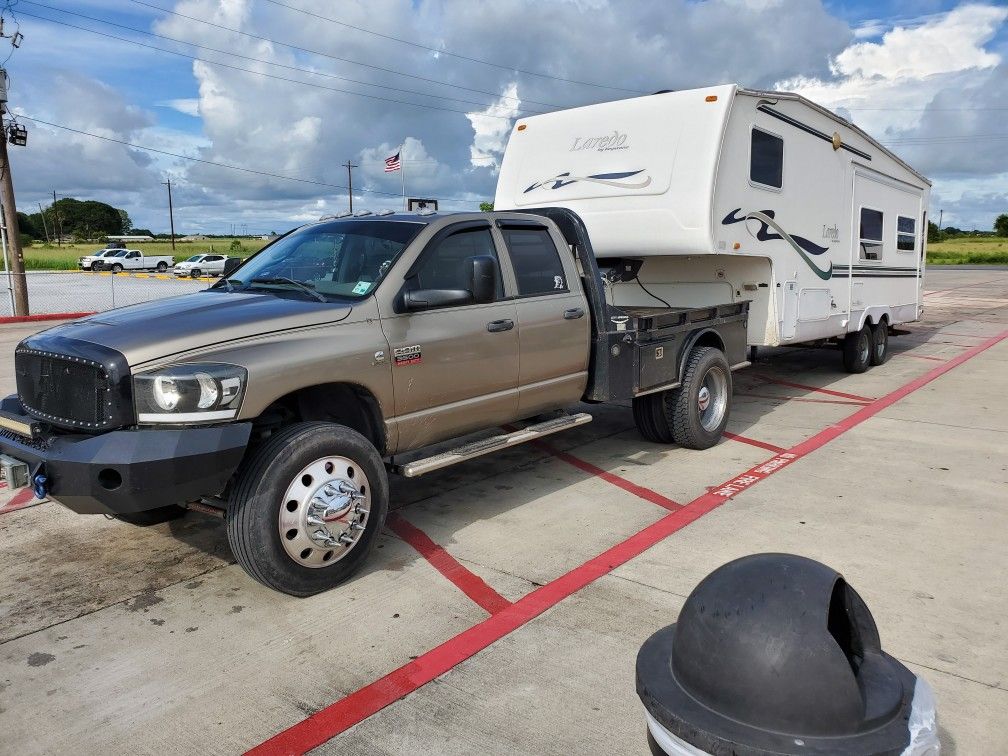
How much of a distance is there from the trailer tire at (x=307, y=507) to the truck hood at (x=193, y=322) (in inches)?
22.4

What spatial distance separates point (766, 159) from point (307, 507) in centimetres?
616

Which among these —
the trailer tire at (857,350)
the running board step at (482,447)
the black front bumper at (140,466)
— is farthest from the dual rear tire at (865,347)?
the black front bumper at (140,466)

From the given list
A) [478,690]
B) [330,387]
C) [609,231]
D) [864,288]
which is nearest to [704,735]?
[478,690]

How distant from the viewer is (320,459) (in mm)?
4125

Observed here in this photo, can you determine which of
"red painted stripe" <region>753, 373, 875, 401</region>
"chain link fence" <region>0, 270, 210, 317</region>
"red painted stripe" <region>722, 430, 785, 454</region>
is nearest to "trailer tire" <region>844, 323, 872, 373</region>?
"red painted stripe" <region>753, 373, 875, 401</region>

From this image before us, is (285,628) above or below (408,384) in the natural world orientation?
below

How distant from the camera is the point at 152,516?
204 inches

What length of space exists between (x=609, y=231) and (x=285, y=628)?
5224mm

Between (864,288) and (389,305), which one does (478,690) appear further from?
(864,288)

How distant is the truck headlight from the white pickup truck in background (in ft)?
180

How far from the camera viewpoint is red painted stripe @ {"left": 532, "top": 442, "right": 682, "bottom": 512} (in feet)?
18.8

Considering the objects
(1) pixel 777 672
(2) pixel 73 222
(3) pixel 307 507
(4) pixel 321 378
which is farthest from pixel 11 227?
(2) pixel 73 222

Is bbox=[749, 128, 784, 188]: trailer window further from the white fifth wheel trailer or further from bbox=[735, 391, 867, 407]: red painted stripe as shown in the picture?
bbox=[735, 391, 867, 407]: red painted stripe

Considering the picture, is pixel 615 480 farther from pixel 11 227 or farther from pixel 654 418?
pixel 11 227
